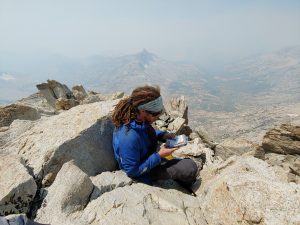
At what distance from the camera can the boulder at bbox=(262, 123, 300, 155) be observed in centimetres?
1969

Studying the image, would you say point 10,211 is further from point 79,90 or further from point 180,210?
point 79,90

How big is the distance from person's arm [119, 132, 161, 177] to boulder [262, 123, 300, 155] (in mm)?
13328

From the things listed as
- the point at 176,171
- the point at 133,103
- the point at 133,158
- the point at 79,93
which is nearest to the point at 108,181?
the point at 133,158

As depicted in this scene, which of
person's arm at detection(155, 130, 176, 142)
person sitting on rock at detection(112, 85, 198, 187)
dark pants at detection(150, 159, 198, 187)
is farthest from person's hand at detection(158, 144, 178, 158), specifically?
person's arm at detection(155, 130, 176, 142)

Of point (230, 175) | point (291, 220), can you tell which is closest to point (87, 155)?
point (230, 175)

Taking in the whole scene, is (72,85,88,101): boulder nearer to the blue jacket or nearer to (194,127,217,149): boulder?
(194,127,217,149): boulder

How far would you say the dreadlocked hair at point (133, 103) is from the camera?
945cm

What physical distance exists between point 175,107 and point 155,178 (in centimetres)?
1845

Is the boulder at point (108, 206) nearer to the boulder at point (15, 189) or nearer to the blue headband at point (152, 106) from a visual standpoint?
the boulder at point (15, 189)

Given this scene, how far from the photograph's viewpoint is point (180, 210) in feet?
28.0

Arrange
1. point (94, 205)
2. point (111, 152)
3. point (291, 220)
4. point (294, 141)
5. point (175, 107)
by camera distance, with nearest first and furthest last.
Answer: point (291, 220) → point (94, 205) → point (111, 152) → point (294, 141) → point (175, 107)

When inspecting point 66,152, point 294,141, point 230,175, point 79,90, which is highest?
point 66,152

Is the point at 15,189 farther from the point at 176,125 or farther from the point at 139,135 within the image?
the point at 176,125

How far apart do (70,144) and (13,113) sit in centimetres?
901
